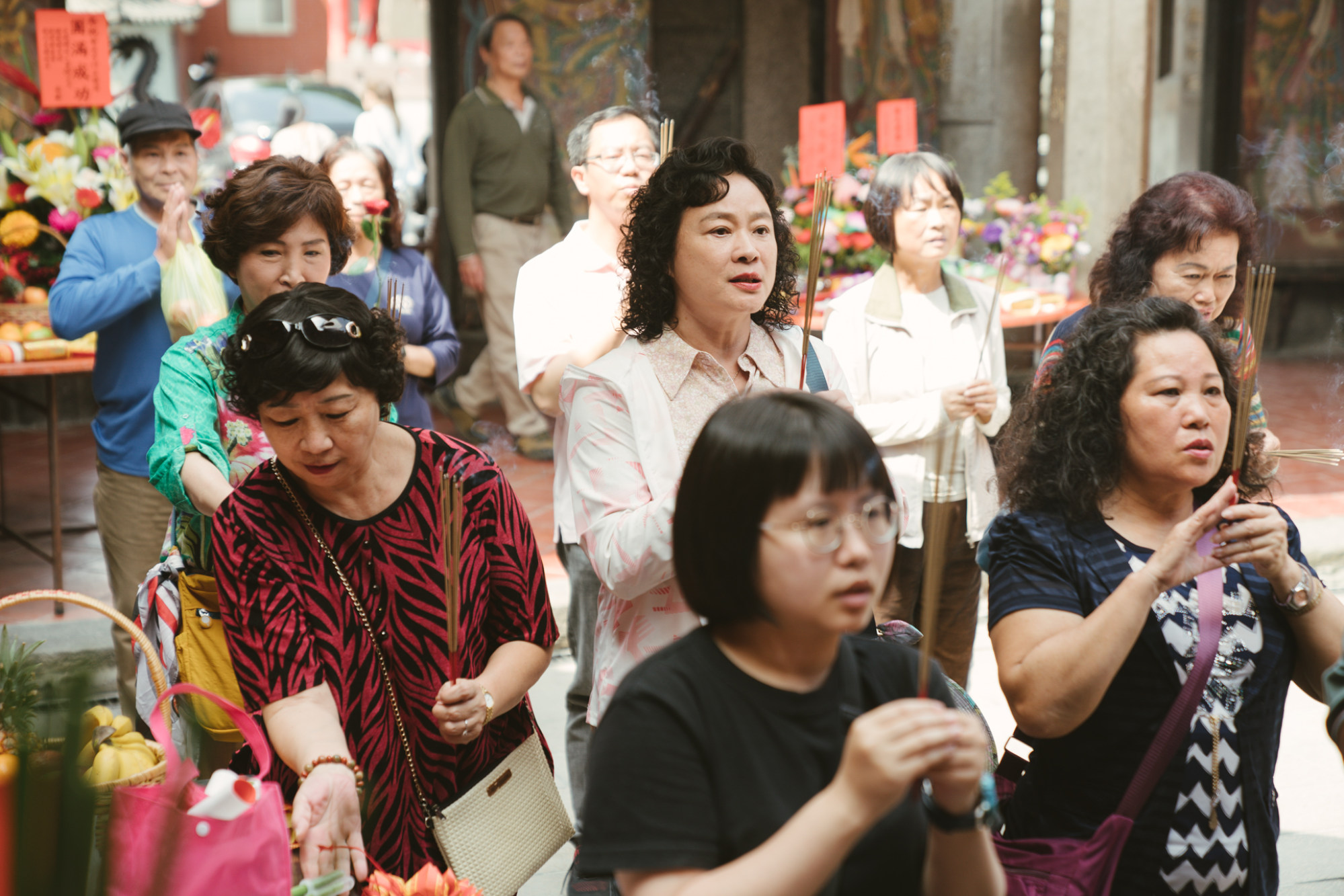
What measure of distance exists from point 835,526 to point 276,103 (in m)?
10.8

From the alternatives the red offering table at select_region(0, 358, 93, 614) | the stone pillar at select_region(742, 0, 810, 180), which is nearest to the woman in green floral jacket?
the red offering table at select_region(0, 358, 93, 614)

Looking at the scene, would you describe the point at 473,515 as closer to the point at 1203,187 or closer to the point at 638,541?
the point at 638,541

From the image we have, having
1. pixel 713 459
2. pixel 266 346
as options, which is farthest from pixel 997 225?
pixel 713 459

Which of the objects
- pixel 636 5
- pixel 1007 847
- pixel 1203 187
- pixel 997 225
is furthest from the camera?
pixel 636 5

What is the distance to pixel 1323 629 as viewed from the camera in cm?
198

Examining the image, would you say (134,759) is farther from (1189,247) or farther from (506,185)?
(506,185)

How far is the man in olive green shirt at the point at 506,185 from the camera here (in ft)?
23.5

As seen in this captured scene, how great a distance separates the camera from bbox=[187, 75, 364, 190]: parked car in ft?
35.2

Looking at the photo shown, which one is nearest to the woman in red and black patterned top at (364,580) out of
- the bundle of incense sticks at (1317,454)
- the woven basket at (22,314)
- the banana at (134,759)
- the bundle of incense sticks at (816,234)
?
the banana at (134,759)

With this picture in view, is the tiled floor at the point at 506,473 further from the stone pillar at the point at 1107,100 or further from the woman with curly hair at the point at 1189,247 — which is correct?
the woman with curly hair at the point at 1189,247

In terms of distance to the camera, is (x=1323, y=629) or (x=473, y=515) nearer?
(x=1323, y=629)

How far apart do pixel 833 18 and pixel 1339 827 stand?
760 cm

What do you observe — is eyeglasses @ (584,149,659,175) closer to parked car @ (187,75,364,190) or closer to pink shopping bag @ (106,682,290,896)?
pink shopping bag @ (106,682,290,896)

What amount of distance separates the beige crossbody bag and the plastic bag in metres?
1.22
